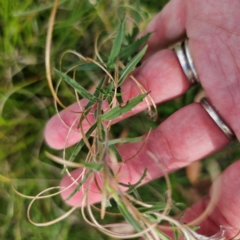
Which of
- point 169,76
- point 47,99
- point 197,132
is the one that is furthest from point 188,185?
point 47,99

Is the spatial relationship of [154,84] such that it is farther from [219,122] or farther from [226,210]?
[226,210]

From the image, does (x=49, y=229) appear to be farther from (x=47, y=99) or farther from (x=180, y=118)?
(x=180, y=118)

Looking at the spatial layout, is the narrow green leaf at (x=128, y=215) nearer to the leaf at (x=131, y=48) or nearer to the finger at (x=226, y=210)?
the finger at (x=226, y=210)

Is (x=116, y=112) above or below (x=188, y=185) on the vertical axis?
above

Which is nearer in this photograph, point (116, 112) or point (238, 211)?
point (116, 112)

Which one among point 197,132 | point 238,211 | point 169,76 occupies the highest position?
point 169,76

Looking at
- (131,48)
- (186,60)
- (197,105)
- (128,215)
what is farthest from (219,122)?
(128,215)
